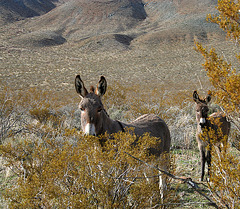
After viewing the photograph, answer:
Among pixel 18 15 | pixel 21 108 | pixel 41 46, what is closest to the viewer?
pixel 21 108

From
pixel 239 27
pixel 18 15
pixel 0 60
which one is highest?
pixel 18 15

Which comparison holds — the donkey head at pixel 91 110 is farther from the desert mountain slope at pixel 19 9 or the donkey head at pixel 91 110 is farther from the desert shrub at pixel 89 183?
the desert mountain slope at pixel 19 9

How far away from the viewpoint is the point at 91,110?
326 cm

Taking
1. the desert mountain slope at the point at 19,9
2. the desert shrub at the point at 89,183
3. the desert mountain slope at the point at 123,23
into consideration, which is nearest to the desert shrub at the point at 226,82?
the desert shrub at the point at 89,183

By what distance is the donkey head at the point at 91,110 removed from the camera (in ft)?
10.4

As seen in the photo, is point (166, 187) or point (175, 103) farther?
point (175, 103)

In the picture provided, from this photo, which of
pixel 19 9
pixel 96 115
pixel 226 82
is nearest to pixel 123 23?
pixel 19 9

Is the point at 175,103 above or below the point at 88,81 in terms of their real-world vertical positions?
above

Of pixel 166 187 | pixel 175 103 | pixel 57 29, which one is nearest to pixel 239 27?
pixel 166 187

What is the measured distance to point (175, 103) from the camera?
440 inches

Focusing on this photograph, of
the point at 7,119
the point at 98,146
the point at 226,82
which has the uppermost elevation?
the point at 226,82

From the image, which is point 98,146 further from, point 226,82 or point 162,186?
point 226,82

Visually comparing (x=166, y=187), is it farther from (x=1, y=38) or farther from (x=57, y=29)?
(x=57, y=29)

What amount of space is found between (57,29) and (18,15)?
2330cm
